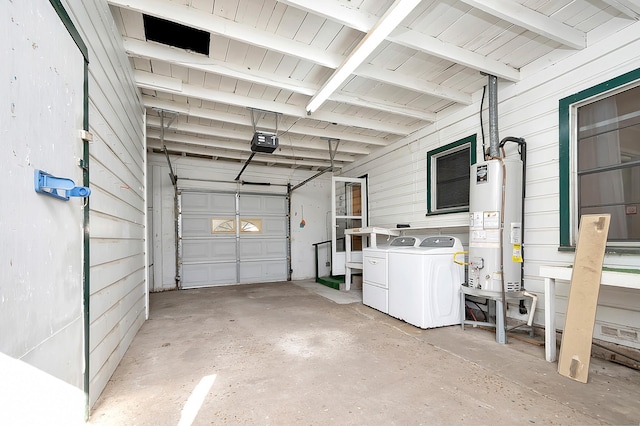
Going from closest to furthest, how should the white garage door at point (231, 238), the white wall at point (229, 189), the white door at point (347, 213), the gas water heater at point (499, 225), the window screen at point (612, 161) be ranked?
the window screen at point (612, 161) → the gas water heater at point (499, 225) → the white door at point (347, 213) → the white wall at point (229, 189) → the white garage door at point (231, 238)

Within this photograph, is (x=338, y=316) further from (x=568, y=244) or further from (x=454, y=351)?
(x=568, y=244)

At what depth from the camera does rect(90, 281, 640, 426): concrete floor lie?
179 cm

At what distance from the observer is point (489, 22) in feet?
8.39

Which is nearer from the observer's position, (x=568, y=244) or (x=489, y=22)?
(x=489, y=22)

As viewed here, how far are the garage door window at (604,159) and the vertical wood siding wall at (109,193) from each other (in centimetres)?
404

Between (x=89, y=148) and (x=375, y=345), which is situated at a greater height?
(x=89, y=148)

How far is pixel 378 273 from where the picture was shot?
13.7 ft

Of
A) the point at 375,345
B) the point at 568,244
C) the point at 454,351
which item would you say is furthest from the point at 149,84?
the point at 568,244

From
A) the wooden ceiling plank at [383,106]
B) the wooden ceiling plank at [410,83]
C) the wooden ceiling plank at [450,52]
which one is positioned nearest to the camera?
the wooden ceiling plank at [450,52]

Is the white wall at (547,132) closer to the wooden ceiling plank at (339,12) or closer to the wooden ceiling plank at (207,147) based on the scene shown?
the wooden ceiling plank at (339,12)

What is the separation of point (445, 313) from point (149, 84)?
4.42m

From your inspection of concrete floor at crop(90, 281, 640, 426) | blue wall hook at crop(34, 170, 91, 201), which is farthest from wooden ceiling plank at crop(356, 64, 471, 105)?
concrete floor at crop(90, 281, 640, 426)

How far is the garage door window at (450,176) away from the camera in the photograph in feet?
13.4

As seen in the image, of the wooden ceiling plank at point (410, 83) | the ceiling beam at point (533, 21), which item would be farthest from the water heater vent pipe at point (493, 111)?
the ceiling beam at point (533, 21)
